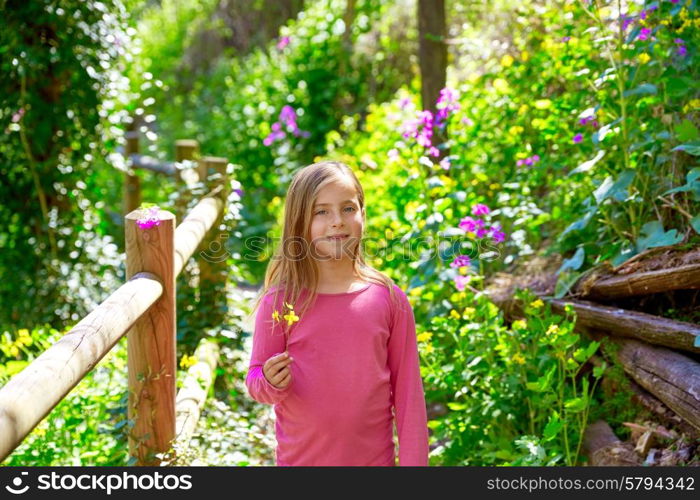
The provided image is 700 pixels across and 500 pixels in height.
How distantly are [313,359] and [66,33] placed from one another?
3.33 m

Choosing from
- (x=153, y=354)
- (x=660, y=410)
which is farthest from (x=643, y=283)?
(x=153, y=354)

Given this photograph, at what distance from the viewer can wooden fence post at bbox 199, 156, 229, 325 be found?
4.19 m

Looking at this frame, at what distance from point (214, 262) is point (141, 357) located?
1.52 meters

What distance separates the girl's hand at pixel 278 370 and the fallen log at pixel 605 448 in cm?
147

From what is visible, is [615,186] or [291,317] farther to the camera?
[615,186]

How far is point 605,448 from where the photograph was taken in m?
3.07

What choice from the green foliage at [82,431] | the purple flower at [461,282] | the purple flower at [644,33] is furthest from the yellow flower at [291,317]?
the purple flower at [644,33]

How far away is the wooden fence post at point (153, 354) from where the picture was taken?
2643mm

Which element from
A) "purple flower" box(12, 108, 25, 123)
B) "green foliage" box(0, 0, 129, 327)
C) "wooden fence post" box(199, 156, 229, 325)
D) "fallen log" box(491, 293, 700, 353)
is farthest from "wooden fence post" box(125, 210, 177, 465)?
"purple flower" box(12, 108, 25, 123)

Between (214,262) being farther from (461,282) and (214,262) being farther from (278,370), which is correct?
(278,370)

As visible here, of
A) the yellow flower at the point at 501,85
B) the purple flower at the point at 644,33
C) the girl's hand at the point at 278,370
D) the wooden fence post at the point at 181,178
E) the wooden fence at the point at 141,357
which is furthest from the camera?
the yellow flower at the point at 501,85

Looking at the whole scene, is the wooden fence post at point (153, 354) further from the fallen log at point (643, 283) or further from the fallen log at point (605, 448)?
the fallen log at point (643, 283)
